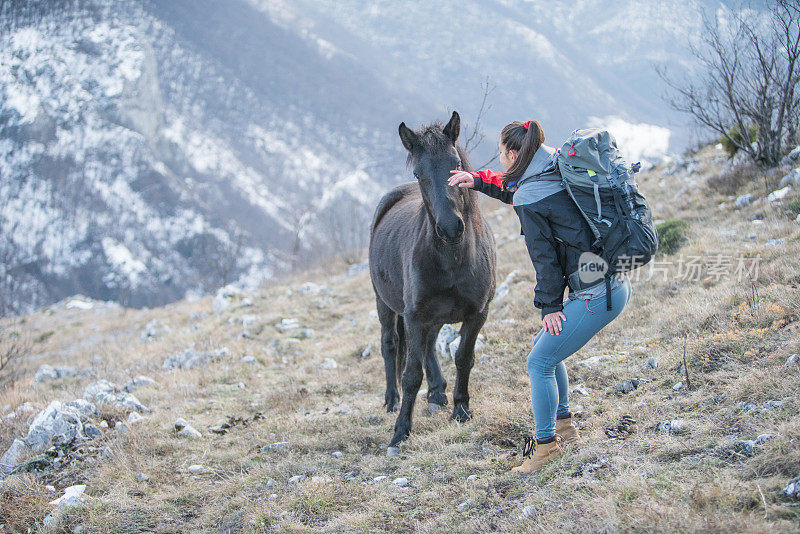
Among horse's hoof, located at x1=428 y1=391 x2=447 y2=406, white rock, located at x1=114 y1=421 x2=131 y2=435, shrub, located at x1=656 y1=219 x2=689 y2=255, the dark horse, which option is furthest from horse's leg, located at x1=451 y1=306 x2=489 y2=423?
shrub, located at x1=656 y1=219 x2=689 y2=255

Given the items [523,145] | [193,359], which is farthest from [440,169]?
[193,359]

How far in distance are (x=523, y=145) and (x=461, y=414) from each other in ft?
9.46

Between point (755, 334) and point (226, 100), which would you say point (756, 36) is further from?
point (226, 100)

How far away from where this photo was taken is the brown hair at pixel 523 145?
3256 millimetres

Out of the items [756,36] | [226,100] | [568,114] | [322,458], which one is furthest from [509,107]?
[226,100]

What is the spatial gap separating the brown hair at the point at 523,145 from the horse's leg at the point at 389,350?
360cm

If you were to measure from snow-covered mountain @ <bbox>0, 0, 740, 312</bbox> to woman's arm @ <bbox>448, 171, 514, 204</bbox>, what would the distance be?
5265 cm

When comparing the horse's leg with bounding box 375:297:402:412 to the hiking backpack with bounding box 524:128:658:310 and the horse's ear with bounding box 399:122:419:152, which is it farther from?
the hiking backpack with bounding box 524:128:658:310

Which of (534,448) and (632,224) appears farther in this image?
(534,448)

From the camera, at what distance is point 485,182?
12.9ft

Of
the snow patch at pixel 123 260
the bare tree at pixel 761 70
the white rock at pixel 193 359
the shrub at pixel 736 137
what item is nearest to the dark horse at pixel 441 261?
the white rock at pixel 193 359

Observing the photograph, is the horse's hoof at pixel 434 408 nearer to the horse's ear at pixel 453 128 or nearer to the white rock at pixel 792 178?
the horse's ear at pixel 453 128

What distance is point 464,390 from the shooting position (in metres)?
5.16

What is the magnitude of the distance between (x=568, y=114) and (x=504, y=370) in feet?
225
